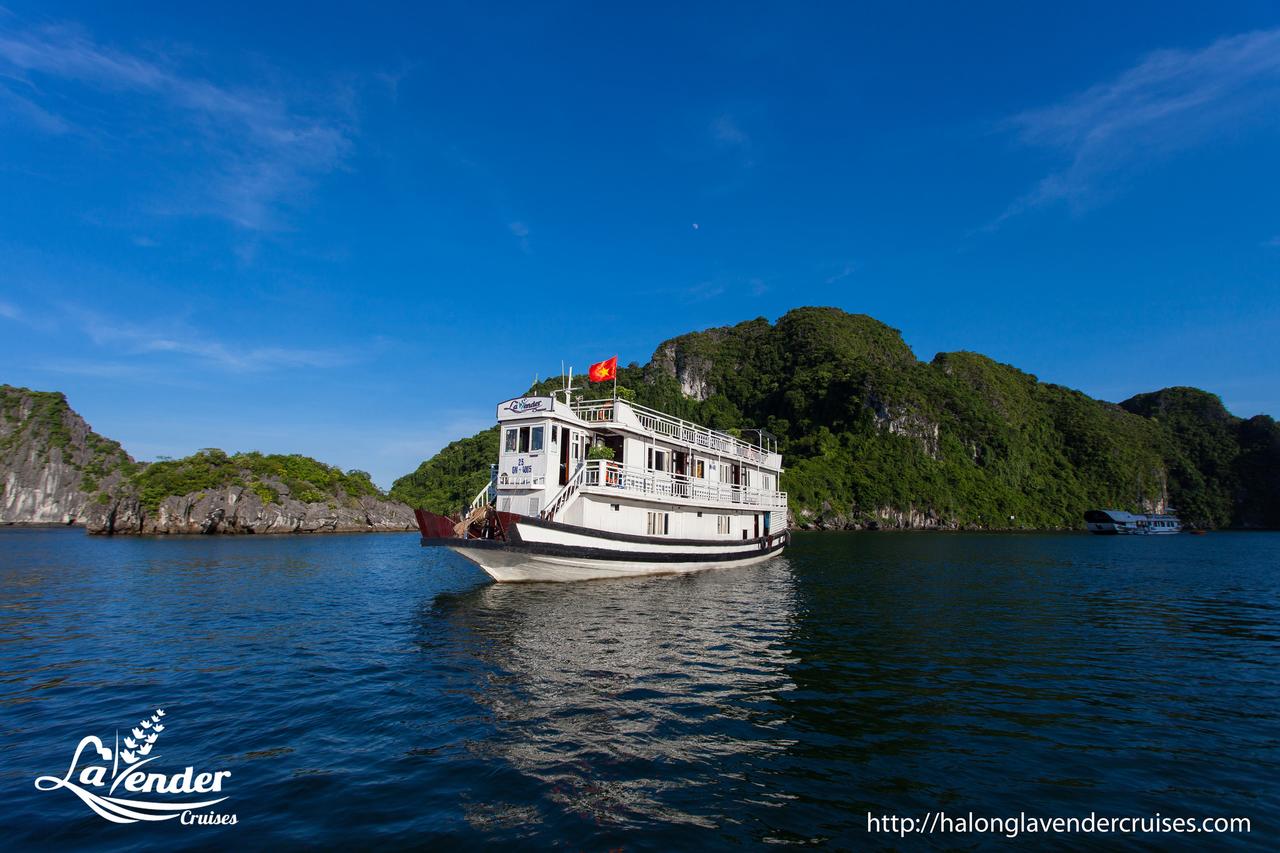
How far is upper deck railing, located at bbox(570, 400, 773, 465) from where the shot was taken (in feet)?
92.8

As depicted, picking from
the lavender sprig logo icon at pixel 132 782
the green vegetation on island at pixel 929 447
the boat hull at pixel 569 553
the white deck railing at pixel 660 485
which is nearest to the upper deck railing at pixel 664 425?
the white deck railing at pixel 660 485

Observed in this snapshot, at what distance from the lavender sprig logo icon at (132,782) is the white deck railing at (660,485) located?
17567mm

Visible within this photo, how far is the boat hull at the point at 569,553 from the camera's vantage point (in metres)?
23.1

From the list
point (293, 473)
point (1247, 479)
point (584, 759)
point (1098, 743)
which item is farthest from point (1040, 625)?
point (1247, 479)

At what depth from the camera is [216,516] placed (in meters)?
77.8

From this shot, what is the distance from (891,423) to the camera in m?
148

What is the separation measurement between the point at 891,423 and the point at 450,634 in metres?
149

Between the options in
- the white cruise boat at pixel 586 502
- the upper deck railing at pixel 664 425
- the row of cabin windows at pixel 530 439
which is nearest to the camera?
the white cruise boat at pixel 586 502

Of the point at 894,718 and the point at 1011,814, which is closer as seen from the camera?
the point at 1011,814

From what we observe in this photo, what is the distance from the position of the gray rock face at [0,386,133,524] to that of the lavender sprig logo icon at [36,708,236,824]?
535 feet

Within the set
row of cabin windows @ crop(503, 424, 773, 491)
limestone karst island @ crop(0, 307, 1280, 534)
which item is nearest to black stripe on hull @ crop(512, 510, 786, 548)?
row of cabin windows @ crop(503, 424, 773, 491)

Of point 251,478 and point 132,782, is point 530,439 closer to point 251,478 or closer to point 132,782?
point 132,782

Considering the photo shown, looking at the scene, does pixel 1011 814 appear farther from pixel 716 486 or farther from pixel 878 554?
pixel 878 554

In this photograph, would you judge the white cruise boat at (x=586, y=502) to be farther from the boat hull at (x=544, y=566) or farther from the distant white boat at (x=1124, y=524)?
the distant white boat at (x=1124, y=524)
